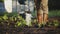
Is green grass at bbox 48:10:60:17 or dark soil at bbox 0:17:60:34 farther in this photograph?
green grass at bbox 48:10:60:17

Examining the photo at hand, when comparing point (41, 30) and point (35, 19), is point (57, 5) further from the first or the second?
point (41, 30)

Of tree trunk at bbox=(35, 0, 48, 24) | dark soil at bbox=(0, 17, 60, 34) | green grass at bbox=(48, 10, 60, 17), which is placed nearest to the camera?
dark soil at bbox=(0, 17, 60, 34)

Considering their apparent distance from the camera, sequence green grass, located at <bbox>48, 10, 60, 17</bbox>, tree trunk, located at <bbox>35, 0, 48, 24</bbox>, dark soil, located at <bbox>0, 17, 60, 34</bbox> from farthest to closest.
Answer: green grass, located at <bbox>48, 10, 60, 17</bbox>
tree trunk, located at <bbox>35, 0, 48, 24</bbox>
dark soil, located at <bbox>0, 17, 60, 34</bbox>

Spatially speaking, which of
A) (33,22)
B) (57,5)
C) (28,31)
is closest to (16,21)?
(33,22)

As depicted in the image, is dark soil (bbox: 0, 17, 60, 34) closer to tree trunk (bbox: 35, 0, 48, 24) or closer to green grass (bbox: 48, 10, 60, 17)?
tree trunk (bbox: 35, 0, 48, 24)

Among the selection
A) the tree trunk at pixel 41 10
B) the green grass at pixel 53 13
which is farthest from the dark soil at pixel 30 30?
the green grass at pixel 53 13

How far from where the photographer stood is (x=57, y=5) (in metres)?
7.76

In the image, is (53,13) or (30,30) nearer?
(30,30)

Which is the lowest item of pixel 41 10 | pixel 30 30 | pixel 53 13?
pixel 30 30

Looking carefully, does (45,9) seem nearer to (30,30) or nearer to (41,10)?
(41,10)

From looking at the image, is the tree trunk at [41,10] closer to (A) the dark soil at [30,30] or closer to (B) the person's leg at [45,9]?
(B) the person's leg at [45,9]

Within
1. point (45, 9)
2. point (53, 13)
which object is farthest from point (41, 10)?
point (53, 13)

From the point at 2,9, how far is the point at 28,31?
181 centimetres

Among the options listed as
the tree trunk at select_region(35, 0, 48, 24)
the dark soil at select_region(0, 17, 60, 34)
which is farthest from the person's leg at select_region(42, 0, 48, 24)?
the dark soil at select_region(0, 17, 60, 34)
